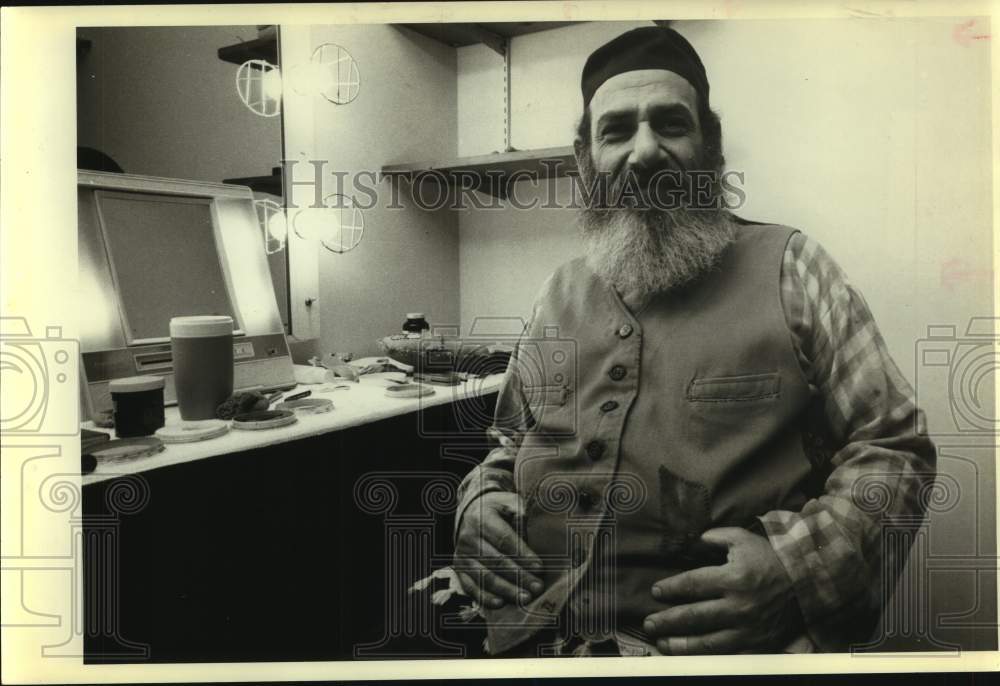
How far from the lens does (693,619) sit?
1.42 metres

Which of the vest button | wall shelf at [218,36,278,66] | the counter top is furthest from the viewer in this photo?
wall shelf at [218,36,278,66]

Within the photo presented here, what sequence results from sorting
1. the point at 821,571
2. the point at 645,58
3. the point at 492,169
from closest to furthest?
the point at 821,571 < the point at 645,58 < the point at 492,169

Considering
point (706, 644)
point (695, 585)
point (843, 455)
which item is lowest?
point (706, 644)

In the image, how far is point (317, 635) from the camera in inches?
59.5

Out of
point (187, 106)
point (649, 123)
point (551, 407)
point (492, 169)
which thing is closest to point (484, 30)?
point (492, 169)

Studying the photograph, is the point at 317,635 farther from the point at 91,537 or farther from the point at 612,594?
the point at 612,594

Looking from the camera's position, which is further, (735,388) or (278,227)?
(278,227)

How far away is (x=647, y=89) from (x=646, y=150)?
12 cm

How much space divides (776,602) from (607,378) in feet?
1.73

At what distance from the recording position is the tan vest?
55.0 inches

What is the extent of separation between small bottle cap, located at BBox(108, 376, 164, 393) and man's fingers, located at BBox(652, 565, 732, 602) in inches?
41.2

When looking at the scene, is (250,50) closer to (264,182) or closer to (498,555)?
(264,182)

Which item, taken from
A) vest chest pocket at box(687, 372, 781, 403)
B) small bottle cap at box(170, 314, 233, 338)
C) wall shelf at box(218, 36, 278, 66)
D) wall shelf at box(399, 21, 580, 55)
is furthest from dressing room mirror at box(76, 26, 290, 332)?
vest chest pocket at box(687, 372, 781, 403)

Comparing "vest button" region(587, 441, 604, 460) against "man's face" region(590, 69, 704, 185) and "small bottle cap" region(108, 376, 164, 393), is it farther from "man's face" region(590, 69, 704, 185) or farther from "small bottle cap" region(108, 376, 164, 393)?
"small bottle cap" region(108, 376, 164, 393)
